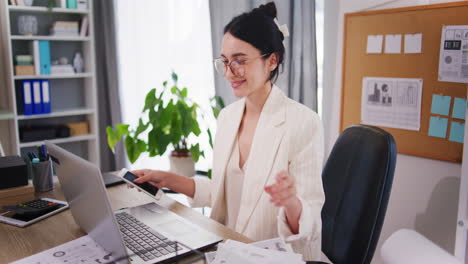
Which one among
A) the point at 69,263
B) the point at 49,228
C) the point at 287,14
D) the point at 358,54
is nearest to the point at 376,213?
the point at 69,263

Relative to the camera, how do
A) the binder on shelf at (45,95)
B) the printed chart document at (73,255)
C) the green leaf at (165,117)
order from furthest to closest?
the binder on shelf at (45,95) < the green leaf at (165,117) < the printed chart document at (73,255)

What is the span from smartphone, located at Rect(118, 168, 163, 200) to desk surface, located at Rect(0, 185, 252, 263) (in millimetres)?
52

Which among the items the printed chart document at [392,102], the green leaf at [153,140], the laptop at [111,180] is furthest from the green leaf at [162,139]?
the printed chart document at [392,102]

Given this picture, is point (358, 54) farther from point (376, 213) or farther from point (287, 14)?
point (376, 213)

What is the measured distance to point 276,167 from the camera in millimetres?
1496

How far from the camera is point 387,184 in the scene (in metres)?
1.32

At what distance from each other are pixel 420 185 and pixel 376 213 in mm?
1063

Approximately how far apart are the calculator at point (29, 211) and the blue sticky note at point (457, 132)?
5.72ft

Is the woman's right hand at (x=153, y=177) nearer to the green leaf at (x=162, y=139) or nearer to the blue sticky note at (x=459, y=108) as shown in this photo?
the green leaf at (x=162, y=139)

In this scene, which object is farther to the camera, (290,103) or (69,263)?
(290,103)

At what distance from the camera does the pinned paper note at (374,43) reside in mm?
2309

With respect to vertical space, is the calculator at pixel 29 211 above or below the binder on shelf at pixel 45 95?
below

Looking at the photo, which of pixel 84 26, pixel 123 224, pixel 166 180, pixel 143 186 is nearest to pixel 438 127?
pixel 166 180

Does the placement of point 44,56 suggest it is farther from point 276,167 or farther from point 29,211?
point 276,167
